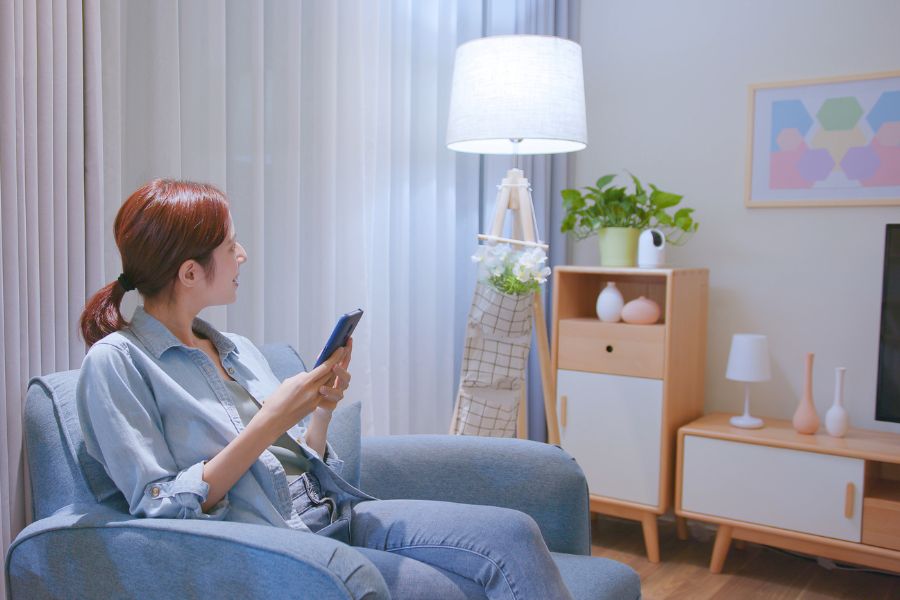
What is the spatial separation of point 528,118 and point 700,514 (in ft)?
4.69

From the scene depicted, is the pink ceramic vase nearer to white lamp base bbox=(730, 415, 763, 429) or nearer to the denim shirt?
white lamp base bbox=(730, 415, 763, 429)

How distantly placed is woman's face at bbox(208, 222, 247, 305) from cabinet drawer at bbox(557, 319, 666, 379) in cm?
171

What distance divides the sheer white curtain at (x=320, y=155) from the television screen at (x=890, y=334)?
1386 millimetres

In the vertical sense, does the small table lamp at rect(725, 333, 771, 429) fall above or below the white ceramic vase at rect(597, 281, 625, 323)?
below

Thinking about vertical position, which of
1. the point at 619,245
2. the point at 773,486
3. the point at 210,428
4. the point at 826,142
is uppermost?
the point at 826,142

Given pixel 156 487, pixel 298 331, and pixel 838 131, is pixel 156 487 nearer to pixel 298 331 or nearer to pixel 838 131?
pixel 298 331

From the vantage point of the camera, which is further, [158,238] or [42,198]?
[42,198]

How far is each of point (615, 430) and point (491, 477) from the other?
A: 4.12ft

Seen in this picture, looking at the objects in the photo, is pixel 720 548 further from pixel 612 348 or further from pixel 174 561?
pixel 174 561

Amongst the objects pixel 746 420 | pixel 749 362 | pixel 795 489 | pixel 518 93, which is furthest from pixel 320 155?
pixel 795 489

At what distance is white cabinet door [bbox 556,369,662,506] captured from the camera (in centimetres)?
281

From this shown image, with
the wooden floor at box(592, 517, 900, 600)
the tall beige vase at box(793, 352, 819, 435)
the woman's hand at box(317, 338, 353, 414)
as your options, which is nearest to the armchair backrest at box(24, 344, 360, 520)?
the woman's hand at box(317, 338, 353, 414)

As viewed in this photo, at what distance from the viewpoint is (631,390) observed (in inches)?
112

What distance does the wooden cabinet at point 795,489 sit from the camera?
8.04 feet
